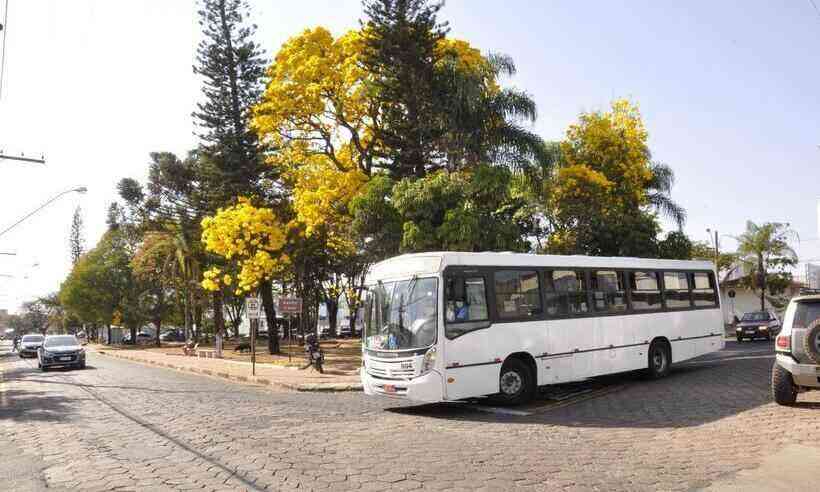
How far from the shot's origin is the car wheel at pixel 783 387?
33.1 ft

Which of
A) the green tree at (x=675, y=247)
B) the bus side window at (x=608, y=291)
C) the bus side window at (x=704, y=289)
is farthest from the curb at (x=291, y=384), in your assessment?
the green tree at (x=675, y=247)

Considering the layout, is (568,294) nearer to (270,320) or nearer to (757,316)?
(270,320)

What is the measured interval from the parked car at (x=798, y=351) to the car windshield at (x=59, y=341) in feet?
86.9

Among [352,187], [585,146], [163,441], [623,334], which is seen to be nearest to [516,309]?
[623,334]

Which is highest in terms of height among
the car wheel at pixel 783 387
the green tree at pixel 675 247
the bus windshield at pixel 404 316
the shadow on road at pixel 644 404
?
the green tree at pixel 675 247

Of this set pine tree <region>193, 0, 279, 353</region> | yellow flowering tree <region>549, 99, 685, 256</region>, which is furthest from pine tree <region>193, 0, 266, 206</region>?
yellow flowering tree <region>549, 99, 685, 256</region>

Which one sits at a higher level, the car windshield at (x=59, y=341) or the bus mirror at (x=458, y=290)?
the bus mirror at (x=458, y=290)

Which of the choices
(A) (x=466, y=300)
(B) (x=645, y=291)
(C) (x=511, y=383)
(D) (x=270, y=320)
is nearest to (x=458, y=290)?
(A) (x=466, y=300)

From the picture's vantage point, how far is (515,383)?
1212 centimetres

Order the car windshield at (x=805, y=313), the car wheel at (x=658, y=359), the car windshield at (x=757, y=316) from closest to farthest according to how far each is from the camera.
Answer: the car windshield at (x=805, y=313) → the car wheel at (x=658, y=359) → the car windshield at (x=757, y=316)

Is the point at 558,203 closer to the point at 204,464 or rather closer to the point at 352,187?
the point at 352,187

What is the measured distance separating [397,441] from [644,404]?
5.30 meters

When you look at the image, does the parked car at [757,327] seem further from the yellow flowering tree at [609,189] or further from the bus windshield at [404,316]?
the bus windshield at [404,316]

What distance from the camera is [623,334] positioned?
14359mm
